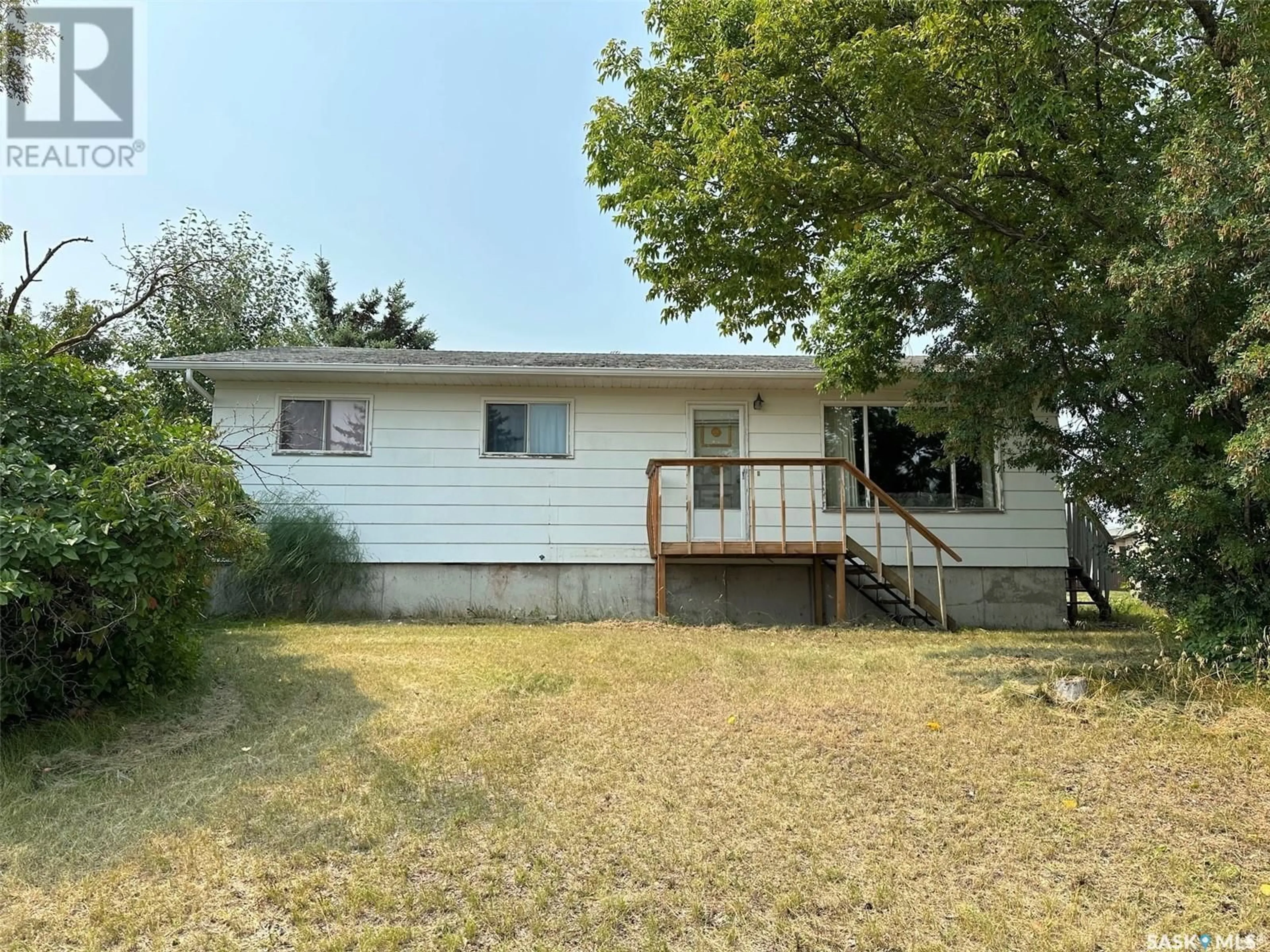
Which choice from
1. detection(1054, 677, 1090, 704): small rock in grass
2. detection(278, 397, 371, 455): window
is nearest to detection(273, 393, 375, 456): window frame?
detection(278, 397, 371, 455): window

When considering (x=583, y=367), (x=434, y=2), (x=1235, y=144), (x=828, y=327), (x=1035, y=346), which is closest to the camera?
(x=1235, y=144)

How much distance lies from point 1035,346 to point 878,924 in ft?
15.4

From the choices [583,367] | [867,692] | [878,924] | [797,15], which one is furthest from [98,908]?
[583,367]

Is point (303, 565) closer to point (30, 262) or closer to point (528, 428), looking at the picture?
point (528, 428)

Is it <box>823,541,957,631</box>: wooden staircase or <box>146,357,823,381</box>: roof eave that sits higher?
<box>146,357,823,381</box>: roof eave

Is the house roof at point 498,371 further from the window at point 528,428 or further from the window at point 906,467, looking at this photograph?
the window at point 906,467

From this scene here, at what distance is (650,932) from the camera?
2336 mm

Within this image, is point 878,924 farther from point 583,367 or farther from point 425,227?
A: point 425,227

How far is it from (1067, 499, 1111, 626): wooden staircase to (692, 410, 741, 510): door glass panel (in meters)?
4.53

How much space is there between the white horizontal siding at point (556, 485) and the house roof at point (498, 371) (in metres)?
0.21

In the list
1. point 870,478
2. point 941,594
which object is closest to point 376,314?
point 870,478

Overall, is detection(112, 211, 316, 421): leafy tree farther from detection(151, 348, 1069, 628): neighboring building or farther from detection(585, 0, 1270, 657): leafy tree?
detection(585, 0, 1270, 657): leafy tree

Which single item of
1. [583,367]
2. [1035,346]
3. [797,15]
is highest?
[797,15]

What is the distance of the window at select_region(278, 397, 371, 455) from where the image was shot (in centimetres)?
962
